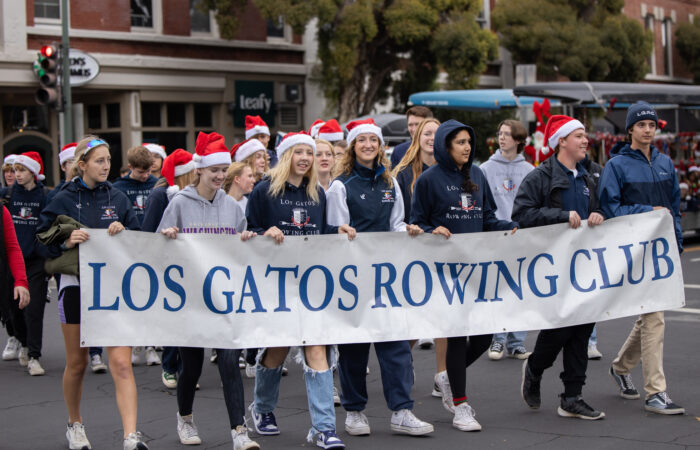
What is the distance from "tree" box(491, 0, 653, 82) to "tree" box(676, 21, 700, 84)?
9.19 metres

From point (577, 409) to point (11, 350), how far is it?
6.05 meters

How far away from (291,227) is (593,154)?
48.5 ft

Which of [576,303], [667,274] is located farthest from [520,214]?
[667,274]

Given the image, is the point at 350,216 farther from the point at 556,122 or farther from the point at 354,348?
the point at 556,122

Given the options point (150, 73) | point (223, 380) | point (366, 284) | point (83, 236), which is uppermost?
point (150, 73)

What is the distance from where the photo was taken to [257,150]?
855cm

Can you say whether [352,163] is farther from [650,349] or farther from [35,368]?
[35,368]

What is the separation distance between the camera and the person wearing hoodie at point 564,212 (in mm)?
6473

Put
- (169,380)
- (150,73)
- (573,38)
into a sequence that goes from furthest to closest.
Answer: (573,38), (150,73), (169,380)

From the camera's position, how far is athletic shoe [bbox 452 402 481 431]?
6219 mm

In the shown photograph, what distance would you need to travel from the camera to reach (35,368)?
893cm

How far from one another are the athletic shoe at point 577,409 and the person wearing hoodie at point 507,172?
2.39 metres

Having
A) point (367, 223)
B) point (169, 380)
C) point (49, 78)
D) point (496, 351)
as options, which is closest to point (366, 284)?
point (367, 223)

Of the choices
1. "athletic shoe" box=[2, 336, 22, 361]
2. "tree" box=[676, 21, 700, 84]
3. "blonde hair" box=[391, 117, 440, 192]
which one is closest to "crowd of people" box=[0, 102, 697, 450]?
"blonde hair" box=[391, 117, 440, 192]
